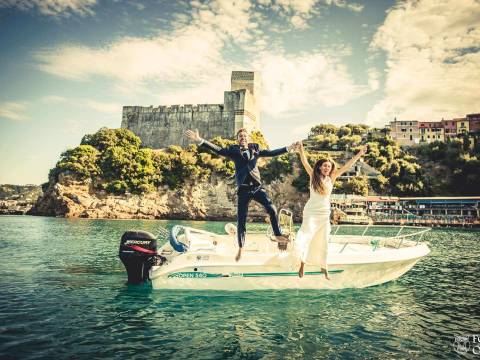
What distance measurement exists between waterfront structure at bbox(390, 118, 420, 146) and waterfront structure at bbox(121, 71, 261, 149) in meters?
49.3

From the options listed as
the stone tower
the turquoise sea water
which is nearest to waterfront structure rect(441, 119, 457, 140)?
the stone tower

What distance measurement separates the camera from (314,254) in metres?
6.77

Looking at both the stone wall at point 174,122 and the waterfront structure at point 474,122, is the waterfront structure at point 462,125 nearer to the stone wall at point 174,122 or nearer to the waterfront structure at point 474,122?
the waterfront structure at point 474,122

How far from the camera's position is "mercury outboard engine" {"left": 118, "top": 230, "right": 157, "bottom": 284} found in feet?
25.7

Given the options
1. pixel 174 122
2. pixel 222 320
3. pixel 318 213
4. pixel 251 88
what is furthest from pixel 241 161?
pixel 251 88

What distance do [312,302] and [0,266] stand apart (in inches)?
395

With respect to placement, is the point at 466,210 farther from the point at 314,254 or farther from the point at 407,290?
the point at 314,254

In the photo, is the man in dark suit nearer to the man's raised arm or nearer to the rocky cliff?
the man's raised arm

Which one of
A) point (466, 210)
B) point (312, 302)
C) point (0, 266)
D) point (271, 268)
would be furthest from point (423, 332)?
point (466, 210)

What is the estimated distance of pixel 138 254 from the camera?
25.6 feet

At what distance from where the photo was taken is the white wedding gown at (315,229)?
21.1ft

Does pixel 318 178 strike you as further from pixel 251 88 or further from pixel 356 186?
pixel 251 88

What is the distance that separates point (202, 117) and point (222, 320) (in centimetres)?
6093

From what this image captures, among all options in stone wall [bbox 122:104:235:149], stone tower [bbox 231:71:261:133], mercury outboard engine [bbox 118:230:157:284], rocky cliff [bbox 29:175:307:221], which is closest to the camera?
mercury outboard engine [bbox 118:230:157:284]
